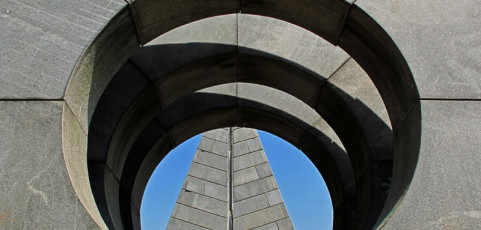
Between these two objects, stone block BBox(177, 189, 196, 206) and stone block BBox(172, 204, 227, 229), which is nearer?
stone block BBox(172, 204, 227, 229)

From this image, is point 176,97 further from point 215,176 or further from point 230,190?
point 215,176

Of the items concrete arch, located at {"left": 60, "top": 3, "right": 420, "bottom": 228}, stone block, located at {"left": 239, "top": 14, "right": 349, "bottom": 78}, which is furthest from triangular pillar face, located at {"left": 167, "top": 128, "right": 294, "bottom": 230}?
concrete arch, located at {"left": 60, "top": 3, "right": 420, "bottom": 228}

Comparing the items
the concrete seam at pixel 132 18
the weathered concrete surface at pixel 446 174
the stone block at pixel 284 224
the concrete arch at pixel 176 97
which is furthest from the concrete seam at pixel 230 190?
the weathered concrete surface at pixel 446 174

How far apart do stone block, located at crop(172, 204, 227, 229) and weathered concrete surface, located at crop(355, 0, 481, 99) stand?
9.75 m

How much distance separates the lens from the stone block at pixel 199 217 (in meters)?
14.3

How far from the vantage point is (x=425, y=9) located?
550 centimetres

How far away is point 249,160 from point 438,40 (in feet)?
34.0

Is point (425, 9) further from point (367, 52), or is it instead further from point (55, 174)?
point (55, 174)

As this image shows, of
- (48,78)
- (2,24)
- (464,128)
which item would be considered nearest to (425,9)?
(464,128)

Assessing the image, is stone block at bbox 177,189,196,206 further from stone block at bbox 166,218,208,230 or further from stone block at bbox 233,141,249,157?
stone block at bbox 233,141,249,157

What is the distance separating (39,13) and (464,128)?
3893 mm

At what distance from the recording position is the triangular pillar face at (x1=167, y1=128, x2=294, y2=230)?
14.4 metres

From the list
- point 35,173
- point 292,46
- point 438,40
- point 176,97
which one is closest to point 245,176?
point 176,97

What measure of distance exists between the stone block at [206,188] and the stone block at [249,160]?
68 centimetres
